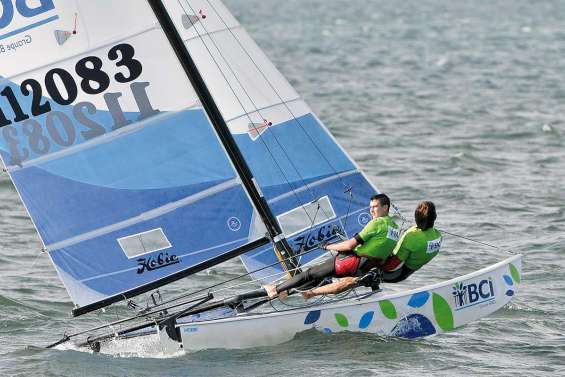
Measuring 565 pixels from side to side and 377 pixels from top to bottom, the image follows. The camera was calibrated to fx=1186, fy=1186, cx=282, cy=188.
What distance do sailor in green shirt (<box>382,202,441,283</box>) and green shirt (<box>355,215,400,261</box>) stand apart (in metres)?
0.10

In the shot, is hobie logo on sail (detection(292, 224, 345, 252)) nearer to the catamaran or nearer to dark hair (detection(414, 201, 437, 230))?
the catamaran

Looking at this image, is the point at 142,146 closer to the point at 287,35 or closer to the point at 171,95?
the point at 171,95

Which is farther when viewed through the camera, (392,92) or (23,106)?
(392,92)

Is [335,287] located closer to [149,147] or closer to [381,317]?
[381,317]

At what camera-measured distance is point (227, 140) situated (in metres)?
11.0

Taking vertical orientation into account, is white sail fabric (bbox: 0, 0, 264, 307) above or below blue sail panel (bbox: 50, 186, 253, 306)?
above

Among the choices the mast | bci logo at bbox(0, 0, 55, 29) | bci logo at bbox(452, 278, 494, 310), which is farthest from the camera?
bci logo at bbox(452, 278, 494, 310)

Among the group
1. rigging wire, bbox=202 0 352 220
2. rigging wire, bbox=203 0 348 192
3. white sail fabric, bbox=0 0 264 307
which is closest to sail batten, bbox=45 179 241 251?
white sail fabric, bbox=0 0 264 307

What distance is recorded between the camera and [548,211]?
56.1ft

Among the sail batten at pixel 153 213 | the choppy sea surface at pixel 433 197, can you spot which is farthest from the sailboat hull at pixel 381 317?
the sail batten at pixel 153 213

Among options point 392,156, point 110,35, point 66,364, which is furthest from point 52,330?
point 392,156

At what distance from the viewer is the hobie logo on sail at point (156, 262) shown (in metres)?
Answer: 10.9

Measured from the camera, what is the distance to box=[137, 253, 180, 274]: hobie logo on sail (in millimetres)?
10943

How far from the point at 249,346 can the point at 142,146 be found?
6.87 ft
